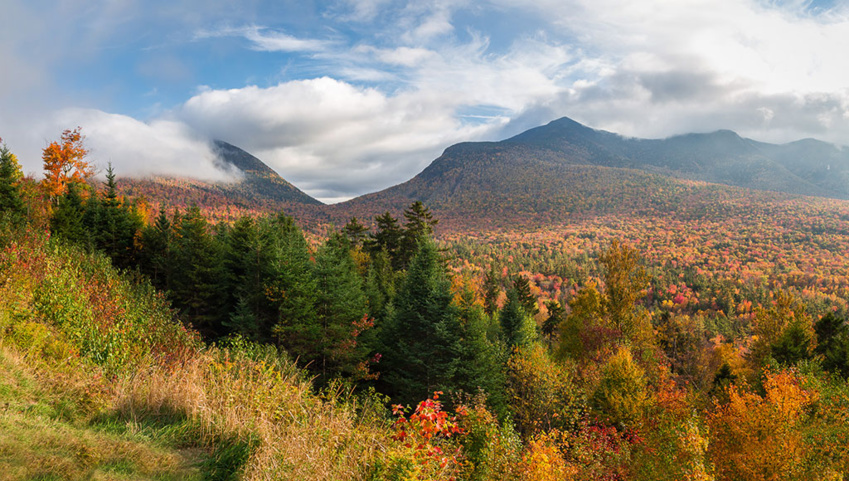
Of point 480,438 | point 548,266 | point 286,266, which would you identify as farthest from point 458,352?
point 548,266

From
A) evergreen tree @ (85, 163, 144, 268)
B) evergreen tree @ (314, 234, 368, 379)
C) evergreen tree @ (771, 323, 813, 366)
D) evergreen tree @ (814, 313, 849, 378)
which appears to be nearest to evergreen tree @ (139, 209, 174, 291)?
evergreen tree @ (85, 163, 144, 268)

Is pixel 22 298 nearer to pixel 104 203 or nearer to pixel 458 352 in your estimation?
pixel 458 352

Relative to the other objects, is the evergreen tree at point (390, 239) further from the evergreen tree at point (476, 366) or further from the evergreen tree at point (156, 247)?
the evergreen tree at point (476, 366)

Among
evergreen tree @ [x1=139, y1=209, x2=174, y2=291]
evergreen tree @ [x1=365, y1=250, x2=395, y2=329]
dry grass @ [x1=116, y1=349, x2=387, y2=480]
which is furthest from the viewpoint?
evergreen tree @ [x1=365, y1=250, x2=395, y2=329]

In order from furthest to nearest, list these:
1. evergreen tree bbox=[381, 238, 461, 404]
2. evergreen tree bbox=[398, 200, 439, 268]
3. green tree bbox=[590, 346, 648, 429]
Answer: evergreen tree bbox=[398, 200, 439, 268]
green tree bbox=[590, 346, 648, 429]
evergreen tree bbox=[381, 238, 461, 404]

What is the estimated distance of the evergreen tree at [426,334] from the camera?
2144 centimetres

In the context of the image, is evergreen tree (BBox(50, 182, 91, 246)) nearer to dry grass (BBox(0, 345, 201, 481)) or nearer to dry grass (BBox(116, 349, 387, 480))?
dry grass (BBox(0, 345, 201, 481))

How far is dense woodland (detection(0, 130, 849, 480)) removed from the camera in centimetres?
577

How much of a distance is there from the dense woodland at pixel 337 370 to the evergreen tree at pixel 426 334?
14cm

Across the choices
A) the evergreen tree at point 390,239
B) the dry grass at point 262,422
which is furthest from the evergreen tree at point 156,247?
the dry grass at point 262,422

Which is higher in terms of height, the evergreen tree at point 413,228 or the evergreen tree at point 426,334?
the evergreen tree at point 413,228

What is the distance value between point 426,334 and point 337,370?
5.68 m

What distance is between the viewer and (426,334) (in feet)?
75.6

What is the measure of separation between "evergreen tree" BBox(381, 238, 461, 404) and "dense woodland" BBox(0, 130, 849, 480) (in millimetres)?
143
